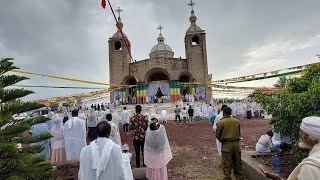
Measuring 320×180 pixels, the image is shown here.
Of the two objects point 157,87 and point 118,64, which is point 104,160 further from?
point 118,64

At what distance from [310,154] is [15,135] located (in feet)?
14.4

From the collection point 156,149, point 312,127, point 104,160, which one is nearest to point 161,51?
point 156,149

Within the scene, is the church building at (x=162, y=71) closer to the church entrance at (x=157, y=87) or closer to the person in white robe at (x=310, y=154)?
the church entrance at (x=157, y=87)

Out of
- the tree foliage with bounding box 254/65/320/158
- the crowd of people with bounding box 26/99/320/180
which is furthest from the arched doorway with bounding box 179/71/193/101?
the tree foliage with bounding box 254/65/320/158

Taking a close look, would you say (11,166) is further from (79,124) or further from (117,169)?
(79,124)

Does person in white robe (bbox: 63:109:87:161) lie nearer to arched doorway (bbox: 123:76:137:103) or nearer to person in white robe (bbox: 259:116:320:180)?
person in white robe (bbox: 259:116:320:180)

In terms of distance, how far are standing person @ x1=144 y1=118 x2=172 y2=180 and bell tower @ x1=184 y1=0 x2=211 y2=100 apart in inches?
1107

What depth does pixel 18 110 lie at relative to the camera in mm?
4742

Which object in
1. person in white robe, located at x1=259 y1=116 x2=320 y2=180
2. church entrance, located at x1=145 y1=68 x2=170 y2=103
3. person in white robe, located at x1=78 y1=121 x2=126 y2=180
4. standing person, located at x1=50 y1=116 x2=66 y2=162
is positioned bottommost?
standing person, located at x1=50 y1=116 x2=66 y2=162

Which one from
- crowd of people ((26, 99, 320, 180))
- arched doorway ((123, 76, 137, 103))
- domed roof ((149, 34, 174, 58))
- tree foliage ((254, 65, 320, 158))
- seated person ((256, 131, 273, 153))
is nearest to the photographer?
crowd of people ((26, 99, 320, 180))

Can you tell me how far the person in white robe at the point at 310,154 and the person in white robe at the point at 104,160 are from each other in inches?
76.7

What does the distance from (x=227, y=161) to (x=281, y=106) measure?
1.58 m

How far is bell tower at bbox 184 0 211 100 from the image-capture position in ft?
114

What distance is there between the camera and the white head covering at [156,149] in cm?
593
